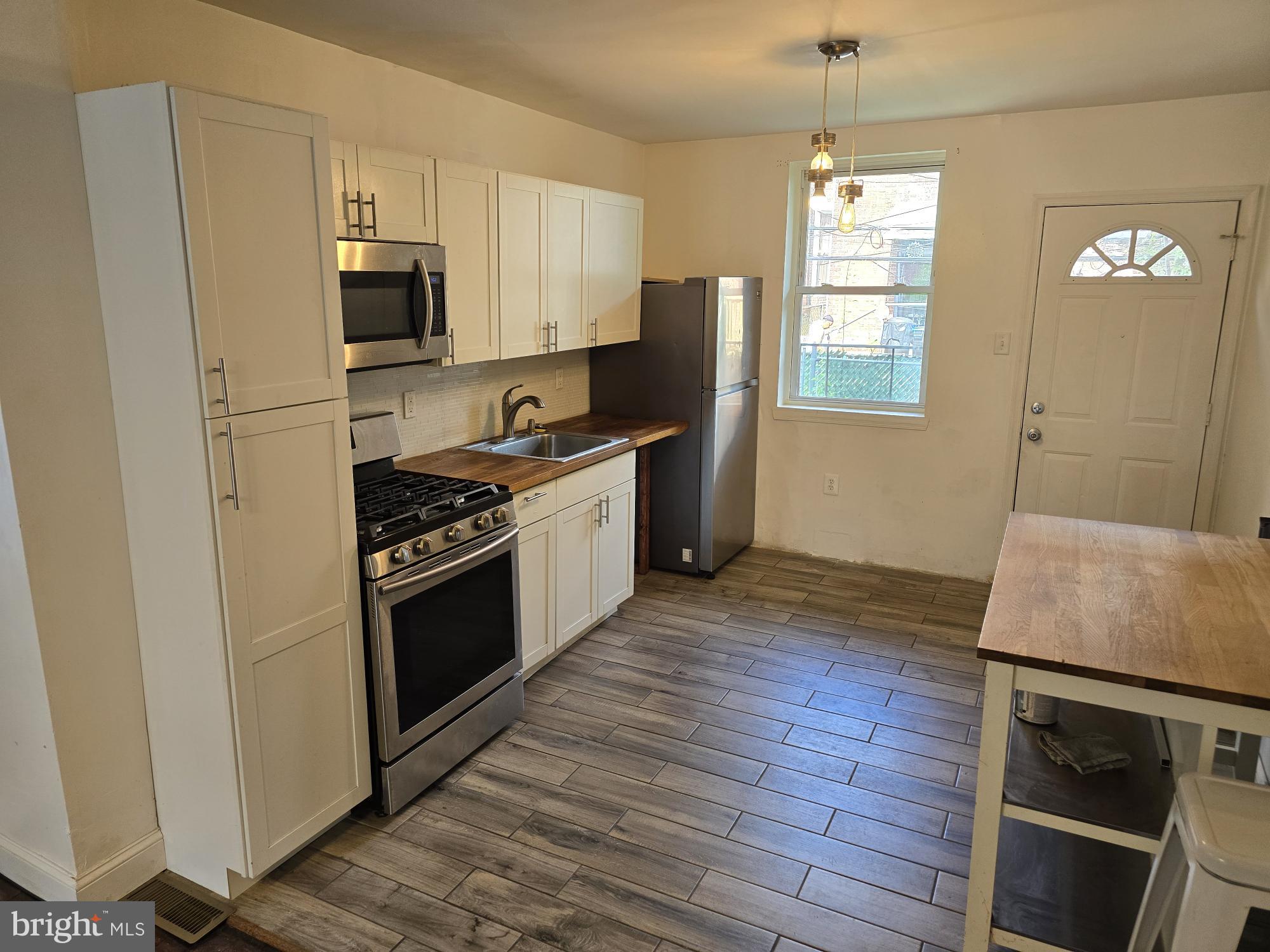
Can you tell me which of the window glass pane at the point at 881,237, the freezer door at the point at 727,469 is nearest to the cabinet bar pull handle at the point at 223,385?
the freezer door at the point at 727,469

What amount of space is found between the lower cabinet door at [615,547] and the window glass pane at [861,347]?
1.54 metres

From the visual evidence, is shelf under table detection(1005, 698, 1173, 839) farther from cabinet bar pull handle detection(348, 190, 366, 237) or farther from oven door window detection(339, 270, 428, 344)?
cabinet bar pull handle detection(348, 190, 366, 237)

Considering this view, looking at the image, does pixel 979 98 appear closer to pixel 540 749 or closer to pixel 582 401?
pixel 582 401

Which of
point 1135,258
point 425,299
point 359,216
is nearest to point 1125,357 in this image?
point 1135,258

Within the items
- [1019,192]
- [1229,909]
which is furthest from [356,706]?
[1019,192]

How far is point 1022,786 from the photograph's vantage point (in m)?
1.91

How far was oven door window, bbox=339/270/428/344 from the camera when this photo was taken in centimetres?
257

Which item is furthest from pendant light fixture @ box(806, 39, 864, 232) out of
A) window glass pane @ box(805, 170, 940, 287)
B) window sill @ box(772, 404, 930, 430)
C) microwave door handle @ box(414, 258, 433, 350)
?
window sill @ box(772, 404, 930, 430)

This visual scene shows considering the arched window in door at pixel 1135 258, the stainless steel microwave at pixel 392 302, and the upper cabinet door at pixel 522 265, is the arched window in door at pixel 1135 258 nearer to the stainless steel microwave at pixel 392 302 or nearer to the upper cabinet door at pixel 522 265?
the upper cabinet door at pixel 522 265

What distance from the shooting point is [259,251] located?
1.97 m

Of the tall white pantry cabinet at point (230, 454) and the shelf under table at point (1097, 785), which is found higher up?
the tall white pantry cabinet at point (230, 454)

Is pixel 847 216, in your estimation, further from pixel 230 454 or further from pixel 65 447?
pixel 65 447

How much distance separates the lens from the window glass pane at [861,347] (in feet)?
15.1

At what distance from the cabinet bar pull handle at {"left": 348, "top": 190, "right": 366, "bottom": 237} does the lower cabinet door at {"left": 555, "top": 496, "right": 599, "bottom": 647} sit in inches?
51.6
